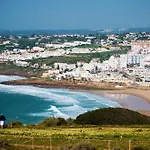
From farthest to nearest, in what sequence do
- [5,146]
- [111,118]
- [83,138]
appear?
1. [111,118]
2. [83,138]
3. [5,146]

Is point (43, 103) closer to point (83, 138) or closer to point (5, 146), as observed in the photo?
point (83, 138)

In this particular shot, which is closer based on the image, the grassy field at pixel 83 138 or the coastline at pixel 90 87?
the grassy field at pixel 83 138

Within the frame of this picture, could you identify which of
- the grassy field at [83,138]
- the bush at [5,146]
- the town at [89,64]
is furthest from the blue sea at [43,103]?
the bush at [5,146]

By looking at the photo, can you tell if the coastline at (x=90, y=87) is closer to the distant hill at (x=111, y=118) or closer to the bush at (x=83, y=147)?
the distant hill at (x=111, y=118)

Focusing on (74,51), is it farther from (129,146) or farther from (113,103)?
(129,146)

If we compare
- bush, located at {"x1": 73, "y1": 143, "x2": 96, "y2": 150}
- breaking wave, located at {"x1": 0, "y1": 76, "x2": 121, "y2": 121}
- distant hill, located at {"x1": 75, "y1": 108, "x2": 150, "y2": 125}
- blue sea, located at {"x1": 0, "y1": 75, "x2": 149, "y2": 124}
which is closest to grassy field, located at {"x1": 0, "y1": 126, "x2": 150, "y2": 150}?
bush, located at {"x1": 73, "y1": 143, "x2": 96, "y2": 150}

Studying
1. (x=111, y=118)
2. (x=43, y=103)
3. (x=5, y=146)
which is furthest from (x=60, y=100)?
(x=5, y=146)
